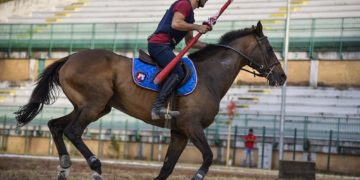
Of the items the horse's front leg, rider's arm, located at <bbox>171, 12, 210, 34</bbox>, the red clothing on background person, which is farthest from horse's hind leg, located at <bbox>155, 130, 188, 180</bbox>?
the red clothing on background person

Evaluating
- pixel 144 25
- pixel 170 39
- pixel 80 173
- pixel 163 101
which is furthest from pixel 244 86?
pixel 163 101

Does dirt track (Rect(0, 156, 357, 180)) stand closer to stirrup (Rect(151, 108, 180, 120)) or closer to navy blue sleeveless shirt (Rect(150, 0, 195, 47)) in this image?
stirrup (Rect(151, 108, 180, 120))

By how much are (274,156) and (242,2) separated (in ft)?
43.7

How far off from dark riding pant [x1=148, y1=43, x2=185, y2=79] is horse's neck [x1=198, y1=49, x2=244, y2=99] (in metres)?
0.58

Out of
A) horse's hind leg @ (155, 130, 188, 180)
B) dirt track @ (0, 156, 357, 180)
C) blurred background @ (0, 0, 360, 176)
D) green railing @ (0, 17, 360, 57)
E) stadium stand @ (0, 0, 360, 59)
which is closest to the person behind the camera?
horse's hind leg @ (155, 130, 188, 180)

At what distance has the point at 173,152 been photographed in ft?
40.5

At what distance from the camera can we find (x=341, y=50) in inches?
1471

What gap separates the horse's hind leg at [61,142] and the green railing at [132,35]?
26395 mm

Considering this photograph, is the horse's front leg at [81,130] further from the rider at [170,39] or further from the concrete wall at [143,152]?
the concrete wall at [143,152]

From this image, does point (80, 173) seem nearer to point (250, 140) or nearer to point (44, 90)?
point (44, 90)

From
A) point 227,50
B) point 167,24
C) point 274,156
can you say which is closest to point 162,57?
point 167,24

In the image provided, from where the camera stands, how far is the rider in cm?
1202

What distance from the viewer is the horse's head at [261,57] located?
1366cm

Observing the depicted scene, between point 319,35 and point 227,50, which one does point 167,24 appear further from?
point 319,35
